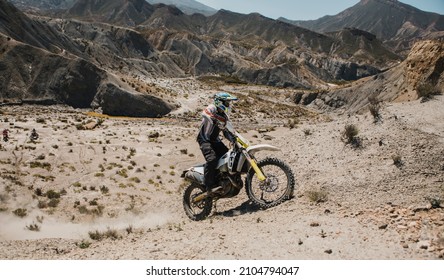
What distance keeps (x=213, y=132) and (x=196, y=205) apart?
8.73ft

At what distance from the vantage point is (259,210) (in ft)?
32.2

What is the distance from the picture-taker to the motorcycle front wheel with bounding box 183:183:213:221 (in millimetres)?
10750

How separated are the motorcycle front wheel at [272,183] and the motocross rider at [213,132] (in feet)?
3.45

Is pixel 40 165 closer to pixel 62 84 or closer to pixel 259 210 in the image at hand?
pixel 259 210

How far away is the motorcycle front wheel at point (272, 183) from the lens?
377 inches

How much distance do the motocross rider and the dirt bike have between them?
0.58 feet

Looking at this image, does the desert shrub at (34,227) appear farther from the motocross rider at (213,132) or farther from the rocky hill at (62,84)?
the rocky hill at (62,84)

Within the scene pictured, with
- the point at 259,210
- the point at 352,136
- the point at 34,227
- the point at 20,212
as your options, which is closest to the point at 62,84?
the point at 20,212

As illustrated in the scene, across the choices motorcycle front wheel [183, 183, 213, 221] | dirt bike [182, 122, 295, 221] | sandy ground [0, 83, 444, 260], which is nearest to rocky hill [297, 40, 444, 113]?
sandy ground [0, 83, 444, 260]

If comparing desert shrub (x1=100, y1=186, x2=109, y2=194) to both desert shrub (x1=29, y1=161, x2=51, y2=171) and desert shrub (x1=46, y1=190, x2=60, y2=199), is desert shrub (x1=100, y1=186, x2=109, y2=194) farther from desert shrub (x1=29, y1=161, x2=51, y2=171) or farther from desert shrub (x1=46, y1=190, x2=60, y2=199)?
desert shrub (x1=29, y1=161, x2=51, y2=171)

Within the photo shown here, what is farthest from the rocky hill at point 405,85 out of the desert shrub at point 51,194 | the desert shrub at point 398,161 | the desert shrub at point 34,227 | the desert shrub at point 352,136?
the desert shrub at point 51,194

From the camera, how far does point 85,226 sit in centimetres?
1275
